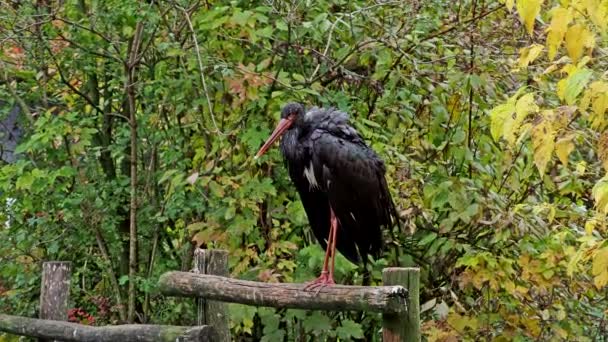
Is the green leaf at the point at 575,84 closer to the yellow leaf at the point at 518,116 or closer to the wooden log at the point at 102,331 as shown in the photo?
the yellow leaf at the point at 518,116

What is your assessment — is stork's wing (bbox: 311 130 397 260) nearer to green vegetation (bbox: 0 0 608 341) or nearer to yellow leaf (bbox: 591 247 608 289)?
green vegetation (bbox: 0 0 608 341)

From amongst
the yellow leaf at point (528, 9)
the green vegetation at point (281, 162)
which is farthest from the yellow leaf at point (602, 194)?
the green vegetation at point (281, 162)

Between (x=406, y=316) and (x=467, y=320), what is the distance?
1767 mm

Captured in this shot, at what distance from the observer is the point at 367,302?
11.8ft

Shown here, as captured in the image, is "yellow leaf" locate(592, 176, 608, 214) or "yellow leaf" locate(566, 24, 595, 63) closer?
"yellow leaf" locate(566, 24, 595, 63)

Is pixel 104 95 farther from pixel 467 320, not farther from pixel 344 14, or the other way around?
pixel 467 320

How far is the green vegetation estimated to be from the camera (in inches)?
206

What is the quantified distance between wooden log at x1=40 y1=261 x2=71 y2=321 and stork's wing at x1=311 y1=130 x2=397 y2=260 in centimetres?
157

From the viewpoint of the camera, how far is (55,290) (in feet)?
17.1

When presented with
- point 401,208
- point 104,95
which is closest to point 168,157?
point 104,95

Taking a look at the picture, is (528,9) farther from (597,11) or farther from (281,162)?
(281,162)

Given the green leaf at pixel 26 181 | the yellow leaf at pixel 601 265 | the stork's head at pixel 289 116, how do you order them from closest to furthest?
1. the yellow leaf at pixel 601 265
2. the stork's head at pixel 289 116
3. the green leaf at pixel 26 181

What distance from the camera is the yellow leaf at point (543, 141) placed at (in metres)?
3.01

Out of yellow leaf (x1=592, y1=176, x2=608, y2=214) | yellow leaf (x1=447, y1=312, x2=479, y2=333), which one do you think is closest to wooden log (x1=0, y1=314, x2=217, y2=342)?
yellow leaf (x1=447, y1=312, x2=479, y2=333)
